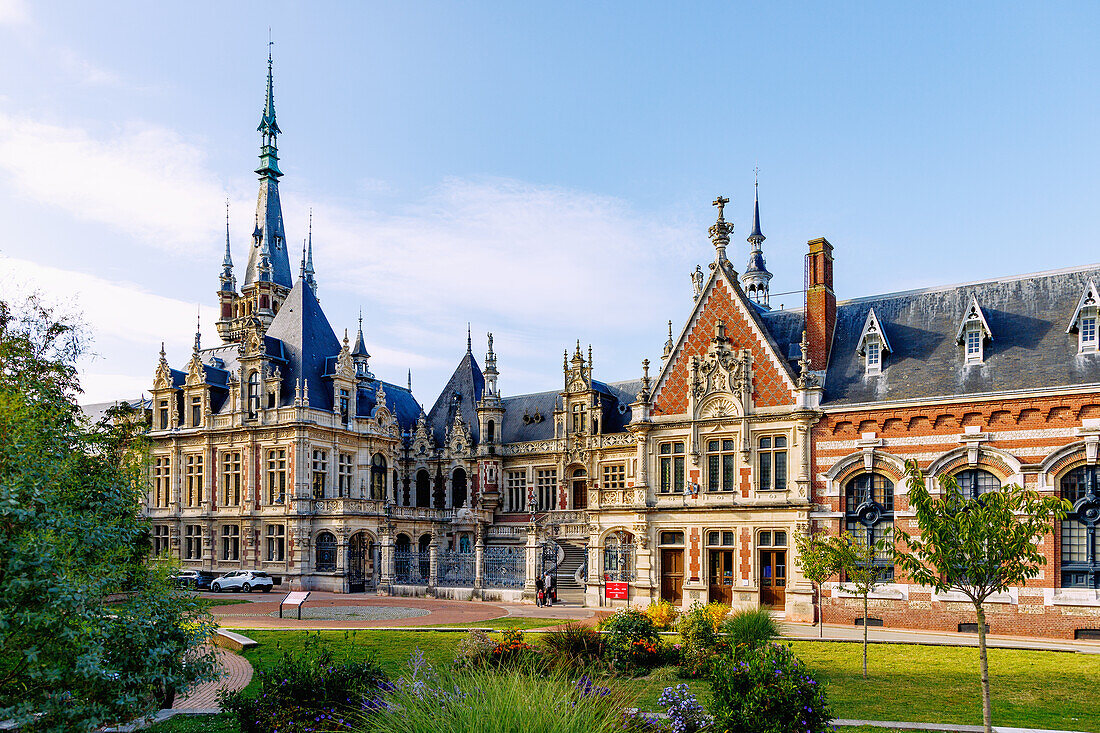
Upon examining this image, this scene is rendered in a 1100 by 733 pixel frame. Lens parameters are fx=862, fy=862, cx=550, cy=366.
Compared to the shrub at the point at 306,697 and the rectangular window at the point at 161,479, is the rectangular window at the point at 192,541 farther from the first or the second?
the shrub at the point at 306,697

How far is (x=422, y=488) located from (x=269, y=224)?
28.1 metres

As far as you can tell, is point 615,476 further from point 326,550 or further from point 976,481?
point 976,481

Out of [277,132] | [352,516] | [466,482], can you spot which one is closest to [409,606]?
[352,516]

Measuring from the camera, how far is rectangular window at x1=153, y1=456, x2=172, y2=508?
55562mm

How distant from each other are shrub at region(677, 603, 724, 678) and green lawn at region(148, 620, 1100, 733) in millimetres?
399

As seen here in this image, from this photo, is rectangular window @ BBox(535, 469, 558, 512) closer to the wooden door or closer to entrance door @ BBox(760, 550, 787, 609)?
the wooden door

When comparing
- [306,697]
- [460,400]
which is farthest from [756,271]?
[306,697]

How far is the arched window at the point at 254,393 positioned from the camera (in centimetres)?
5188

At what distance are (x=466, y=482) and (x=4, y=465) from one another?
4649 centimetres

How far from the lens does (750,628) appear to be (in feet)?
67.8

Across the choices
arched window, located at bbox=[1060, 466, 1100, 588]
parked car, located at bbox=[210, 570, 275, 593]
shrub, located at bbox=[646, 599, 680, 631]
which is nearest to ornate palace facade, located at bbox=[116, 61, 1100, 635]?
arched window, located at bbox=[1060, 466, 1100, 588]

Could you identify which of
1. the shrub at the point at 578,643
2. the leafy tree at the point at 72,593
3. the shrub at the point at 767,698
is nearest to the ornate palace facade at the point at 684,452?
the shrub at the point at 578,643

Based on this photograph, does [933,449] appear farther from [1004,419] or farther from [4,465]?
[4,465]

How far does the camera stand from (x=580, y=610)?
34.9m
